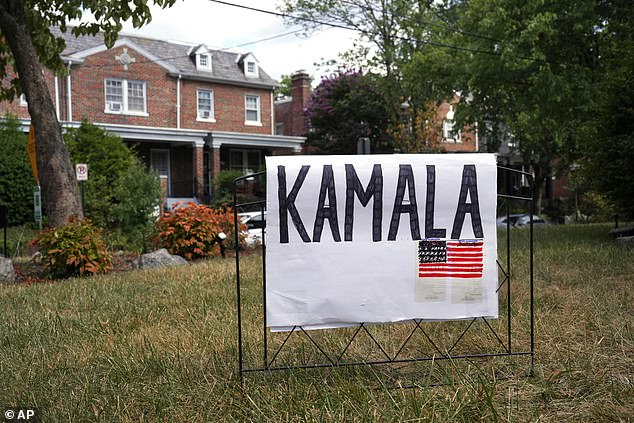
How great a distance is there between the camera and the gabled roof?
25.8 metres

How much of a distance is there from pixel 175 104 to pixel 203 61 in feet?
9.31

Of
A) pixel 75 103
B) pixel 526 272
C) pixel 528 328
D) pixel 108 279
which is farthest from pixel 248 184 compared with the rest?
pixel 528 328

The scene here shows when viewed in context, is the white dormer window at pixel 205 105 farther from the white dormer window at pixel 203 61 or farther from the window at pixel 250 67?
the window at pixel 250 67

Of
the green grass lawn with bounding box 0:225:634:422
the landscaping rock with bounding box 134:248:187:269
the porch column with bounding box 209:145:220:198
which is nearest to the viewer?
the green grass lawn with bounding box 0:225:634:422

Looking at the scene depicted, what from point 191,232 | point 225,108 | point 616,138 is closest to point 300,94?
point 225,108

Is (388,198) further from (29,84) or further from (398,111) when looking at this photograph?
(398,111)

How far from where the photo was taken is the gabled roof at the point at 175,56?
2580 centimetres

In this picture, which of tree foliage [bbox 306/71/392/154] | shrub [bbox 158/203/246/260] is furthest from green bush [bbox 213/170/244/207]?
shrub [bbox 158/203/246/260]

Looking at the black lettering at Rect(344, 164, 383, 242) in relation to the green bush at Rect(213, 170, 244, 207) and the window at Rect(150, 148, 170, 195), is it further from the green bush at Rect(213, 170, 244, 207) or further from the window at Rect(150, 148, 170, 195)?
the window at Rect(150, 148, 170, 195)

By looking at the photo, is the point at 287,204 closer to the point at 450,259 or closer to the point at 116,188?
the point at 450,259

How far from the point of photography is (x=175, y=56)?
95.6 feet

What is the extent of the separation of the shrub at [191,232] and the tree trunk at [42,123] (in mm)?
1808

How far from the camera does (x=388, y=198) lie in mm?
3682

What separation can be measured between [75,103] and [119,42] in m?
3.14
